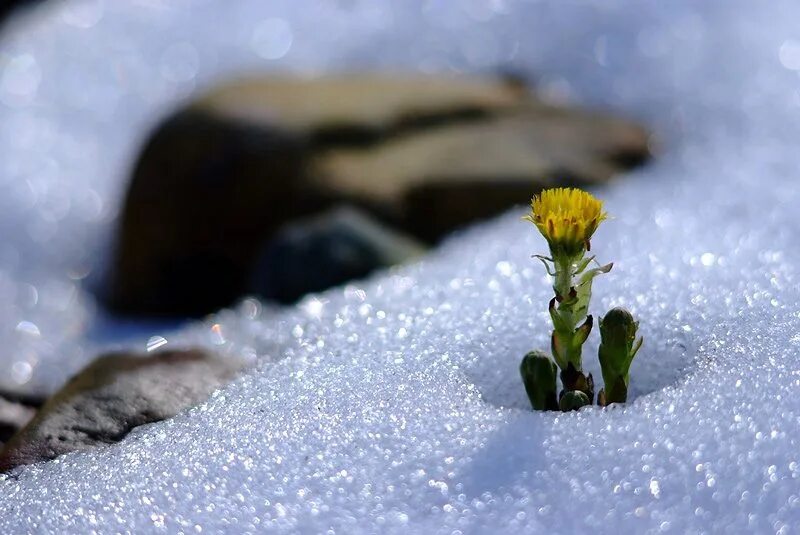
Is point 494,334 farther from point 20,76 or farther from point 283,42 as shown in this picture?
point 20,76

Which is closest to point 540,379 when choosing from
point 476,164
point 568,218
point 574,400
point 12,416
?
point 574,400

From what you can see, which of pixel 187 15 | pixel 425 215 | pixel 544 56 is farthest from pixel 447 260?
pixel 187 15

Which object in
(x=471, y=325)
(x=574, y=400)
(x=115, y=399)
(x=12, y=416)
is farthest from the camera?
(x=12, y=416)

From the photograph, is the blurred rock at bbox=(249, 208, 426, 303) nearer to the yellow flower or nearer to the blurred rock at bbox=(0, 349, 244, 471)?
the blurred rock at bbox=(0, 349, 244, 471)

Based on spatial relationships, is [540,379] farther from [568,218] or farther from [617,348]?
[568,218]

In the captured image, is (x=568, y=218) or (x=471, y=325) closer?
(x=568, y=218)

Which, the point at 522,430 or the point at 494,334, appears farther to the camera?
the point at 494,334
